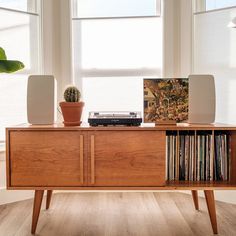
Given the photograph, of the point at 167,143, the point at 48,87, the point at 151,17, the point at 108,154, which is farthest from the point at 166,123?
the point at 151,17

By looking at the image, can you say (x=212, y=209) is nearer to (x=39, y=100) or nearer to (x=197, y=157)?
(x=197, y=157)

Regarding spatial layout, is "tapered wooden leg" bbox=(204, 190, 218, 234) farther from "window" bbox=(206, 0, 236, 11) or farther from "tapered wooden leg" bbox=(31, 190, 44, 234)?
"window" bbox=(206, 0, 236, 11)

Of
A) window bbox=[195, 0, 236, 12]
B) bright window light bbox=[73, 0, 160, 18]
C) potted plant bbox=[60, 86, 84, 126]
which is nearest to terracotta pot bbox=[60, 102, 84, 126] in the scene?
potted plant bbox=[60, 86, 84, 126]

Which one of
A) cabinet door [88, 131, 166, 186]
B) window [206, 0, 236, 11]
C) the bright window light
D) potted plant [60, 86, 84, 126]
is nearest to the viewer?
cabinet door [88, 131, 166, 186]

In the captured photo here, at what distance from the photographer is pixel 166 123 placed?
1897 millimetres

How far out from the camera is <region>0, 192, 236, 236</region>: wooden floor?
1.91m

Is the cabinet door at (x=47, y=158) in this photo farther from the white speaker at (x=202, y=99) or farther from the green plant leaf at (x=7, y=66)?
the white speaker at (x=202, y=99)

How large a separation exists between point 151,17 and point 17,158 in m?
1.78

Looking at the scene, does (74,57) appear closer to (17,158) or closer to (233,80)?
(17,158)

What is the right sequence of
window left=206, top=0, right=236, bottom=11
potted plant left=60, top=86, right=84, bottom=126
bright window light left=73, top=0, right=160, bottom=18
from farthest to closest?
bright window light left=73, top=0, right=160, bottom=18, window left=206, top=0, right=236, bottom=11, potted plant left=60, top=86, right=84, bottom=126

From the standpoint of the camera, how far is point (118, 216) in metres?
2.17

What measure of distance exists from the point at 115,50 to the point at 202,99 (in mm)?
1123

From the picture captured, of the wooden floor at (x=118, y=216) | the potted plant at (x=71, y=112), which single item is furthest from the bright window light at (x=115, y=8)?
the wooden floor at (x=118, y=216)

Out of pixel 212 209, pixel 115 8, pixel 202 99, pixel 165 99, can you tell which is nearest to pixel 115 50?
pixel 115 8
